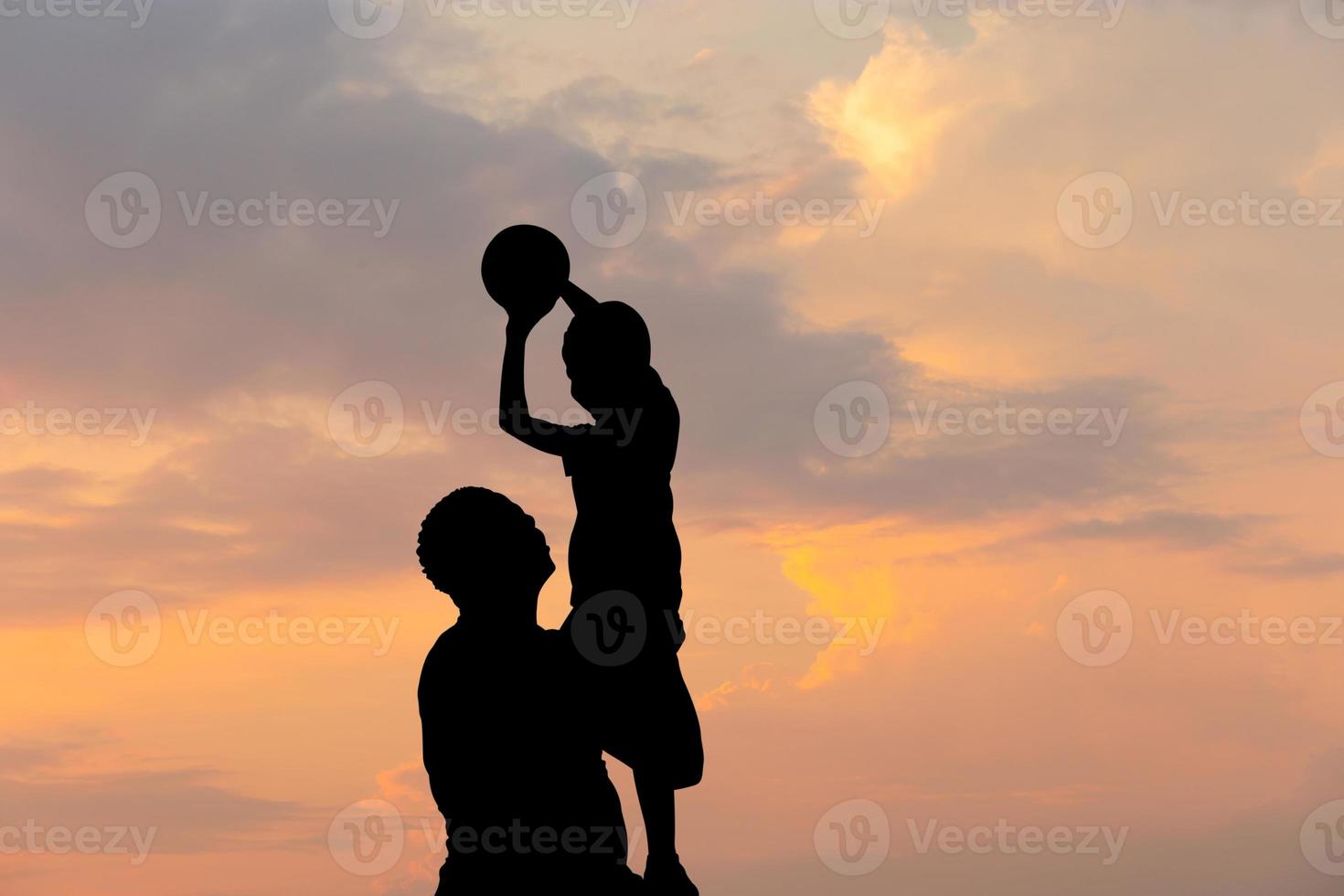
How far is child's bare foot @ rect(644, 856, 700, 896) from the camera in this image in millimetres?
7824

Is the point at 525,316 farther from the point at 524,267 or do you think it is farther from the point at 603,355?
the point at 603,355

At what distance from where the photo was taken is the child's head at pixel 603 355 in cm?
845

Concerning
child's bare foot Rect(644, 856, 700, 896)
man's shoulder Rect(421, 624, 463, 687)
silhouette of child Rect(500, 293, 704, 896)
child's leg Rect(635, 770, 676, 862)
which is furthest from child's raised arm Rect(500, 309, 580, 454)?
child's bare foot Rect(644, 856, 700, 896)

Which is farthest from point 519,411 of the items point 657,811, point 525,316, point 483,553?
point 657,811

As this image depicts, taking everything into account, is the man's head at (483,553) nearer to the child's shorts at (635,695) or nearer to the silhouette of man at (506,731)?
the silhouette of man at (506,731)

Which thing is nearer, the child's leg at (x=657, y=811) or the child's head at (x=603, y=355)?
the child's leg at (x=657, y=811)

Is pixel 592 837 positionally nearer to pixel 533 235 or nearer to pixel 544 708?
pixel 544 708

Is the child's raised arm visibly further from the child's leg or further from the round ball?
the child's leg

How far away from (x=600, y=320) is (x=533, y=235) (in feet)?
1.98

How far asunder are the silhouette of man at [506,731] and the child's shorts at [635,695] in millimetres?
644

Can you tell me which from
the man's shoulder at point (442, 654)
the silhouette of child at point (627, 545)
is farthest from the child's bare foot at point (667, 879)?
the man's shoulder at point (442, 654)

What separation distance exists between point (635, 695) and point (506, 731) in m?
1.14

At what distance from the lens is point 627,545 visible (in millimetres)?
8328

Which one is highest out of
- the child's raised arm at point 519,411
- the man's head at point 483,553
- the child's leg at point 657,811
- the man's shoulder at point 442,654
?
the child's raised arm at point 519,411
